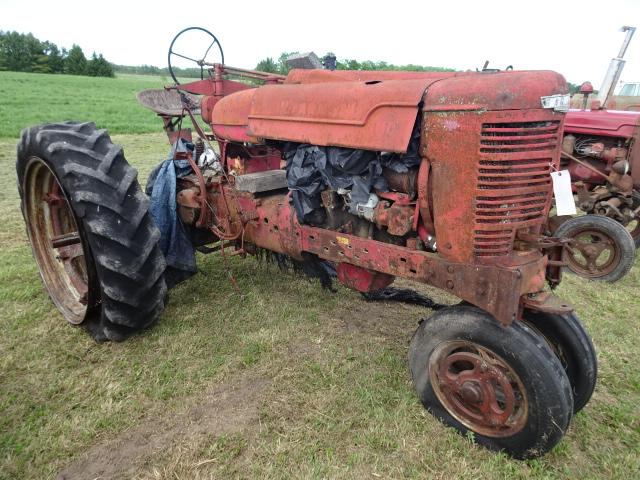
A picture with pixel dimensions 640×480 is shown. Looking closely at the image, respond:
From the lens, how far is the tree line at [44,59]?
48.8 metres

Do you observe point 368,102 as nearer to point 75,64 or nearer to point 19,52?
point 75,64

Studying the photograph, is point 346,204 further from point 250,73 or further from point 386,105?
point 250,73

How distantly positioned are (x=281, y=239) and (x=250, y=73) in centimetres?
131

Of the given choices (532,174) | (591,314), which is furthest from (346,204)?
(591,314)

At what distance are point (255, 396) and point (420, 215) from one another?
1.23 metres

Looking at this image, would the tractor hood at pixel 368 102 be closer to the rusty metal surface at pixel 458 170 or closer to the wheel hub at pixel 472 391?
the rusty metal surface at pixel 458 170

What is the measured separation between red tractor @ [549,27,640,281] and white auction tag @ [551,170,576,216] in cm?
237

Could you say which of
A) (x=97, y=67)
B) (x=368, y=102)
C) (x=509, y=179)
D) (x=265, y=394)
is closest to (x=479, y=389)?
(x=509, y=179)

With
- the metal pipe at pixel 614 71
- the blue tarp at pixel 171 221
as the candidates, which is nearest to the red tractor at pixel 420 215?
the blue tarp at pixel 171 221

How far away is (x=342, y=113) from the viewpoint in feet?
7.00

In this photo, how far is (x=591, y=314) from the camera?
Answer: 3.48 meters

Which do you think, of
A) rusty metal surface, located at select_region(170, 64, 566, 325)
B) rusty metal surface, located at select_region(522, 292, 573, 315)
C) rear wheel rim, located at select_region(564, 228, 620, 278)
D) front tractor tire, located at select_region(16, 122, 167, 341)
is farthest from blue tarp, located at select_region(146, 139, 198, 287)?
rear wheel rim, located at select_region(564, 228, 620, 278)

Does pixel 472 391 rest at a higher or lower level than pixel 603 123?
lower

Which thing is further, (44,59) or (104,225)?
(44,59)
